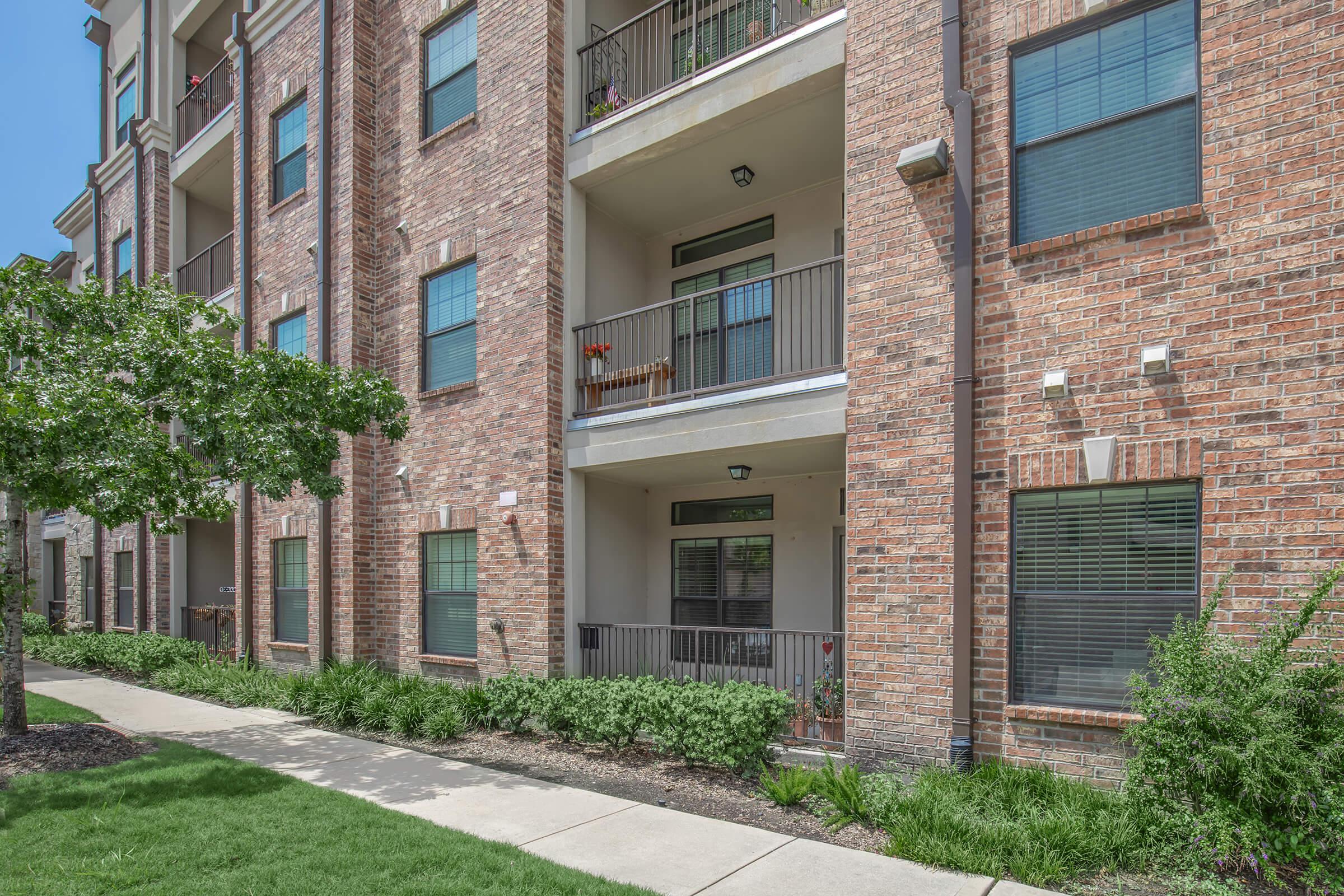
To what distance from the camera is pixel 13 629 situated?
860 cm

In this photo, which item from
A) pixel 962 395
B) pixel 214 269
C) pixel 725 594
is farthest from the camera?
pixel 214 269

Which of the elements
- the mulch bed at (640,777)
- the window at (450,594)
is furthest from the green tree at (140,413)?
the mulch bed at (640,777)

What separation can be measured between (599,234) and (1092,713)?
813 cm

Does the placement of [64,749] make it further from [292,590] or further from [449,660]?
[292,590]

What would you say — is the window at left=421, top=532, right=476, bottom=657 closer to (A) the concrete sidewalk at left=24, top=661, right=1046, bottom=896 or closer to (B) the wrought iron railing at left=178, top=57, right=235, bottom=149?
(A) the concrete sidewalk at left=24, top=661, right=1046, bottom=896

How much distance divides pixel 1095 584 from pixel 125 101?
2382 cm

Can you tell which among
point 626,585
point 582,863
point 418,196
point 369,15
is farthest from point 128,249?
point 582,863

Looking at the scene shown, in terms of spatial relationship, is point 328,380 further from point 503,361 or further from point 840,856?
point 840,856

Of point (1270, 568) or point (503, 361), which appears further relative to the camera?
point (503, 361)

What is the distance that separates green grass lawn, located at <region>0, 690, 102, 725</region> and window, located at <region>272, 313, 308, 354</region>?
19.5 ft

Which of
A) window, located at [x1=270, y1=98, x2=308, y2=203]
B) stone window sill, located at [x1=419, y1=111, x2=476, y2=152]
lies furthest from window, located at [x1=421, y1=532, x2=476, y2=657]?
window, located at [x1=270, y1=98, x2=308, y2=203]

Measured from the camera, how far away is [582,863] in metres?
5.29

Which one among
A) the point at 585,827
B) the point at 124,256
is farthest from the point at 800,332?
the point at 124,256

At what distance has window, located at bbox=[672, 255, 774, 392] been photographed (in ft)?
30.6
